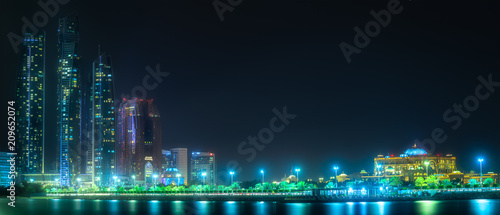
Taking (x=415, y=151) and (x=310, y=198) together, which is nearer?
(x=310, y=198)

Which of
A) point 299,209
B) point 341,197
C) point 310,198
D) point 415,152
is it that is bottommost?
point 299,209

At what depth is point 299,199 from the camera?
340ft

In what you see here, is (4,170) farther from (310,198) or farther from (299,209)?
(299,209)

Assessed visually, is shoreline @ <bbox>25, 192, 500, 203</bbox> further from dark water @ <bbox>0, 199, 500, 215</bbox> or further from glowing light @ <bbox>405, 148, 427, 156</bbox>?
glowing light @ <bbox>405, 148, 427, 156</bbox>

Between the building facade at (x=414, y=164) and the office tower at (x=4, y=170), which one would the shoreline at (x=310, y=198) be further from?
the office tower at (x=4, y=170)

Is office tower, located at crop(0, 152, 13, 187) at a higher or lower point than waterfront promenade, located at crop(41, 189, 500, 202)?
higher

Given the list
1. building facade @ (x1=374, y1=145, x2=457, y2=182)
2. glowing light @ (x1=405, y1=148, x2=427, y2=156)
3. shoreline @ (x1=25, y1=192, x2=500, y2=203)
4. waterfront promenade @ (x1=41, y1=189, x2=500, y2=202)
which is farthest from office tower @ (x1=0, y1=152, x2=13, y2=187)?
glowing light @ (x1=405, y1=148, x2=427, y2=156)

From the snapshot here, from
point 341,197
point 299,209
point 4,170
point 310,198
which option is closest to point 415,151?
point 341,197

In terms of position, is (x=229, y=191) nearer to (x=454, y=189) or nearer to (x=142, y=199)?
(x=142, y=199)

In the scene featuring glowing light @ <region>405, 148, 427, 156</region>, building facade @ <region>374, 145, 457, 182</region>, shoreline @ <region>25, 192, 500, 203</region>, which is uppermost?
glowing light @ <region>405, 148, 427, 156</region>

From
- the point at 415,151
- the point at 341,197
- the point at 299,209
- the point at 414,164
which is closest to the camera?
the point at 299,209

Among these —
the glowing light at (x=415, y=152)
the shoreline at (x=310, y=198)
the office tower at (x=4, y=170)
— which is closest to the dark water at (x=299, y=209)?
the shoreline at (x=310, y=198)

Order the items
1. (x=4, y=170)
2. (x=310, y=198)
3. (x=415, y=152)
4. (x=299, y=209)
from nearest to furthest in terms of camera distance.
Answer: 1. (x=299, y=209)
2. (x=310, y=198)
3. (x=415, y=152)
4. (x=4, y=170)

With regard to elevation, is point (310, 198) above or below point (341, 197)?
below
